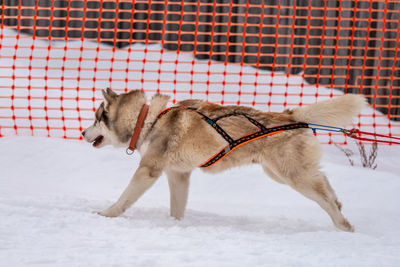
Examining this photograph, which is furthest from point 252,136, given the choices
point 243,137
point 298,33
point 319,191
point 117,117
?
point 298,33

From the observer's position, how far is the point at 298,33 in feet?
27.9

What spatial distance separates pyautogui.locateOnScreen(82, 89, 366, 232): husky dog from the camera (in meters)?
3.80

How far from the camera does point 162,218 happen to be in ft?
14.2

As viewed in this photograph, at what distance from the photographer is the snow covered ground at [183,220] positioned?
9.08 feet

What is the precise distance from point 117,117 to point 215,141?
0.95 meters

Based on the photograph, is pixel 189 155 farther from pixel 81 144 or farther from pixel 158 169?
pixel 81 144

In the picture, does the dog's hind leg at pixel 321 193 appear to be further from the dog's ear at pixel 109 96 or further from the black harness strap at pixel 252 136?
the dog's ear at pixel 109 96

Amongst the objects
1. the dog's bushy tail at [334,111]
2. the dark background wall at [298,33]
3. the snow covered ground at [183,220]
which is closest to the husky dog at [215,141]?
the dog's bushy tail at [334,111]

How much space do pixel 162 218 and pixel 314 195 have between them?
1379 millimetres

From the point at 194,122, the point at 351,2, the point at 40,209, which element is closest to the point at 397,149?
Result: the point at 351,2

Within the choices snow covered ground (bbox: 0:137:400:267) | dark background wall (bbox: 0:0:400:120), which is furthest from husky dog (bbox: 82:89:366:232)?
dark background wall (bbox: 0:0:400:120)

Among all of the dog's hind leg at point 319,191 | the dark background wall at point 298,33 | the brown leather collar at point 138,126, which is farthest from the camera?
the dark background wall at point 298,33

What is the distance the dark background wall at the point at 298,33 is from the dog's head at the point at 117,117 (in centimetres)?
320

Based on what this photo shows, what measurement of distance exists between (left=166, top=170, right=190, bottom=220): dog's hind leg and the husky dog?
0.03ft
